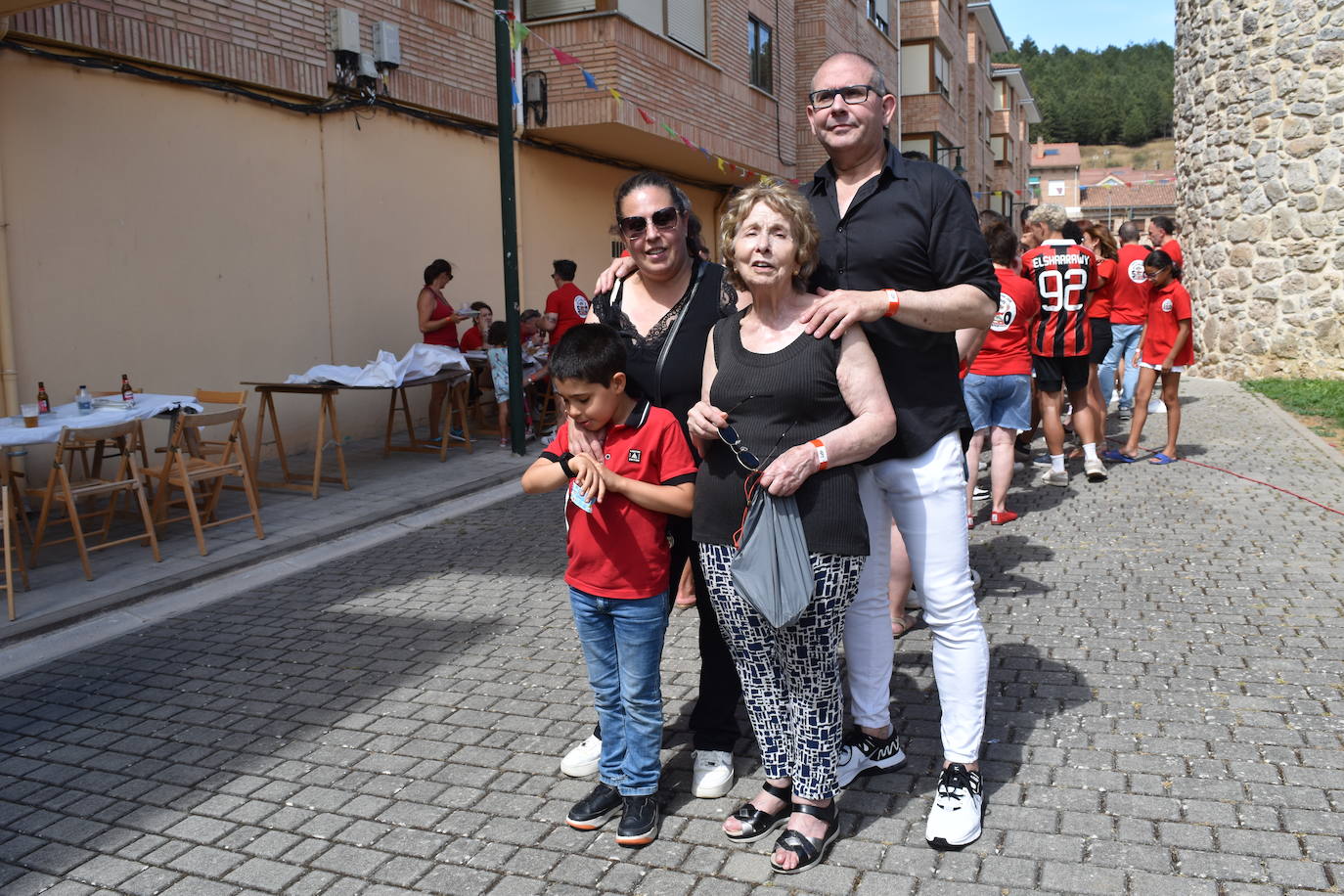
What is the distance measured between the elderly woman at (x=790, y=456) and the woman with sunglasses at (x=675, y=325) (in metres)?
0.25

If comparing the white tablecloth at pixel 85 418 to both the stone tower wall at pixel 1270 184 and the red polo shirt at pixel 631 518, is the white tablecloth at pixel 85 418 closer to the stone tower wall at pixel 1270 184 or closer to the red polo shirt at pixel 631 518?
the red polo shirt at pixel 631 518

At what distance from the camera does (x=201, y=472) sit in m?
7.10

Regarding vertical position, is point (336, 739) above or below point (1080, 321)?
below

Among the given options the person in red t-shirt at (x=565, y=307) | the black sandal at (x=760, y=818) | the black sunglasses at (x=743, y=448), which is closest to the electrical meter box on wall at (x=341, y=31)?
the person in red t-shirt at (x=565, y=307)

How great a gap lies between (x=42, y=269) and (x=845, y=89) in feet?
23.3

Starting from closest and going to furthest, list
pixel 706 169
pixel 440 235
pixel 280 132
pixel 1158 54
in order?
1. pixel 280 132
2. pixel 440 235
3. pixel 706 169
4. pixel 1158 54

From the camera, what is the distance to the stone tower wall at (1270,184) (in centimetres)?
1552

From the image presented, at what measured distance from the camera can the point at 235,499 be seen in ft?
28.3

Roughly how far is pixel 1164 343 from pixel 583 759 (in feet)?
25.3

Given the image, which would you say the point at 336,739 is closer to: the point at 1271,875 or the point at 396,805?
the point at 396,805

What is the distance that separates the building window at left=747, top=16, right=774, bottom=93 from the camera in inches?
719

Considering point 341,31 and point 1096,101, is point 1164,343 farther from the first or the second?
point 1096,101

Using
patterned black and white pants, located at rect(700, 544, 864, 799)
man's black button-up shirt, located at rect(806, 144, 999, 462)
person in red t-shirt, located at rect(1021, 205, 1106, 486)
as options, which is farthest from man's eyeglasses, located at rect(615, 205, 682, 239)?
person in red t-shirt, located at rect(1021, 205, 1106, 486)

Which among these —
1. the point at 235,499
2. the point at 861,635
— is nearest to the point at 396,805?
the point at 861,635
